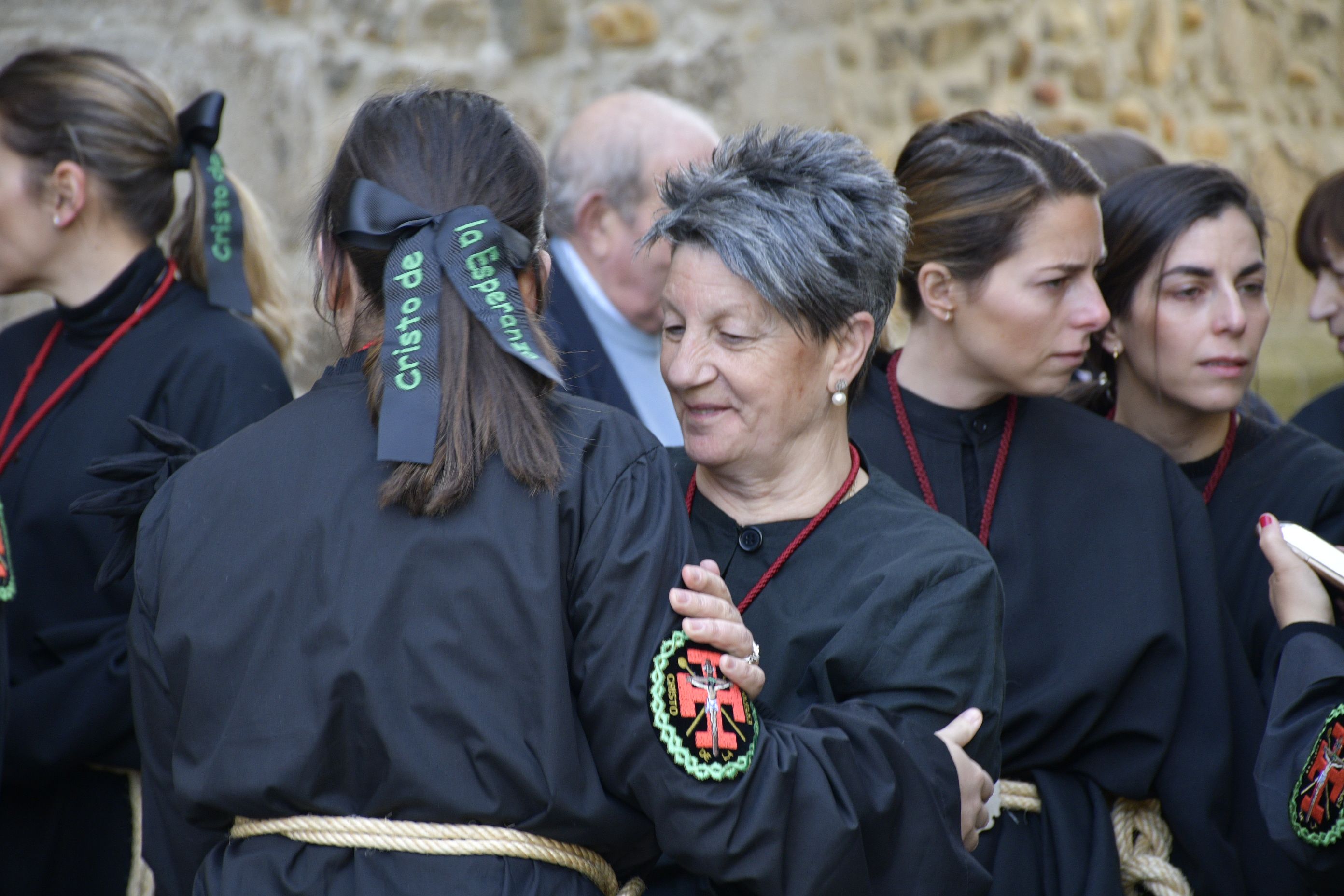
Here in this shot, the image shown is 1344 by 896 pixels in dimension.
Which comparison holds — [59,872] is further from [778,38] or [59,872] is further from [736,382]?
[778,38]

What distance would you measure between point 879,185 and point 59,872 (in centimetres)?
205

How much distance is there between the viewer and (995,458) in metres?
2.50

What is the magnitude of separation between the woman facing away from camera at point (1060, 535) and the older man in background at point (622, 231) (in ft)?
3.11

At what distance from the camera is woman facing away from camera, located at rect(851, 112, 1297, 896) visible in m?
2.24

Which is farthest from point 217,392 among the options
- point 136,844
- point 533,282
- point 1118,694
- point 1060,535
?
point 1118,694

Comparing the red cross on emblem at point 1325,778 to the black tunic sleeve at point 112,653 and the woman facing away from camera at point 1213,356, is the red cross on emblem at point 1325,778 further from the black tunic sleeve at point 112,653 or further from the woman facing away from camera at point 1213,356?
the black tunic sleeve at point 112,653

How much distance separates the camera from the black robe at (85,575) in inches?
95.0

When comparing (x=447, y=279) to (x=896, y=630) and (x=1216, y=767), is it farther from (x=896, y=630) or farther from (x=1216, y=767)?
(x=1216, y=767)

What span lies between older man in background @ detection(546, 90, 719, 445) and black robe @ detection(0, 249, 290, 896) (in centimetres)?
102

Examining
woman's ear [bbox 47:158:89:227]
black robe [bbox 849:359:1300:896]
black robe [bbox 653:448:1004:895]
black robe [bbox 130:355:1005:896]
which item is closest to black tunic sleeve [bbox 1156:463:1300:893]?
black robe [bbox 849:359:1300:896]

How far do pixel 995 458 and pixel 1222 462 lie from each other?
1.79 feet

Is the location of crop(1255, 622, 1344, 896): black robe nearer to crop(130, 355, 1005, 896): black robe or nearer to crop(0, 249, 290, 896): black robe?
crop(130, 355, 1005, 896): black robe

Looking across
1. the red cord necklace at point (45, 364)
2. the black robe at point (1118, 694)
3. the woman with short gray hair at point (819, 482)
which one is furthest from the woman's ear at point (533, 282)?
the red cord necklace at point (45, 364)

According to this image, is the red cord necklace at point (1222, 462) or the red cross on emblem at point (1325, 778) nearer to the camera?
the red cross on emblem at point (1325, 778)
